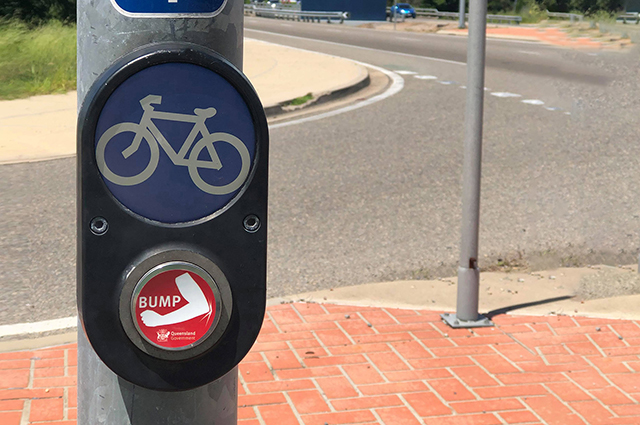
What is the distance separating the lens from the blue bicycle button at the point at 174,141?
137 cm

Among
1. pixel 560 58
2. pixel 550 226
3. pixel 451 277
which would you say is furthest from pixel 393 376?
pixel 560 58

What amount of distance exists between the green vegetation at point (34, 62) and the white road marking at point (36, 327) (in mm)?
9379

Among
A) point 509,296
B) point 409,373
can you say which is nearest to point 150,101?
point 409,373

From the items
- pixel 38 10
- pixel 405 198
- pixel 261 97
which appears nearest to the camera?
pixel 405 198

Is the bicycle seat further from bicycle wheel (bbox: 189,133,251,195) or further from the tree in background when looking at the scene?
the tree in background

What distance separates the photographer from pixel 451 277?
550 centimetres

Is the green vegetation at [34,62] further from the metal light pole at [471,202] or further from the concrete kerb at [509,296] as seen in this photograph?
the metal light pole at [471,202]

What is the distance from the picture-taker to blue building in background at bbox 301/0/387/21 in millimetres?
51344

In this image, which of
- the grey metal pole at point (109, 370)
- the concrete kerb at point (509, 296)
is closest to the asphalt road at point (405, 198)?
the concrete kerb at point (509, 296)

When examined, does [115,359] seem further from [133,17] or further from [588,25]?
[588,25]

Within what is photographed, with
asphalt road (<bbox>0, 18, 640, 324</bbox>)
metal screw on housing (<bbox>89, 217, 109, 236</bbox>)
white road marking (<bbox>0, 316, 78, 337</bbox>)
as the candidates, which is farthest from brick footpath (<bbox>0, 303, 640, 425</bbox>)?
metal screw on housing (<bbox>89, 217, 109, 236</bbox>)

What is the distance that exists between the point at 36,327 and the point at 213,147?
134 inches

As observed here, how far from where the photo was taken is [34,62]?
14859 mm

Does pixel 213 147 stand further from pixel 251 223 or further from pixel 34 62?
pixel 34 62
